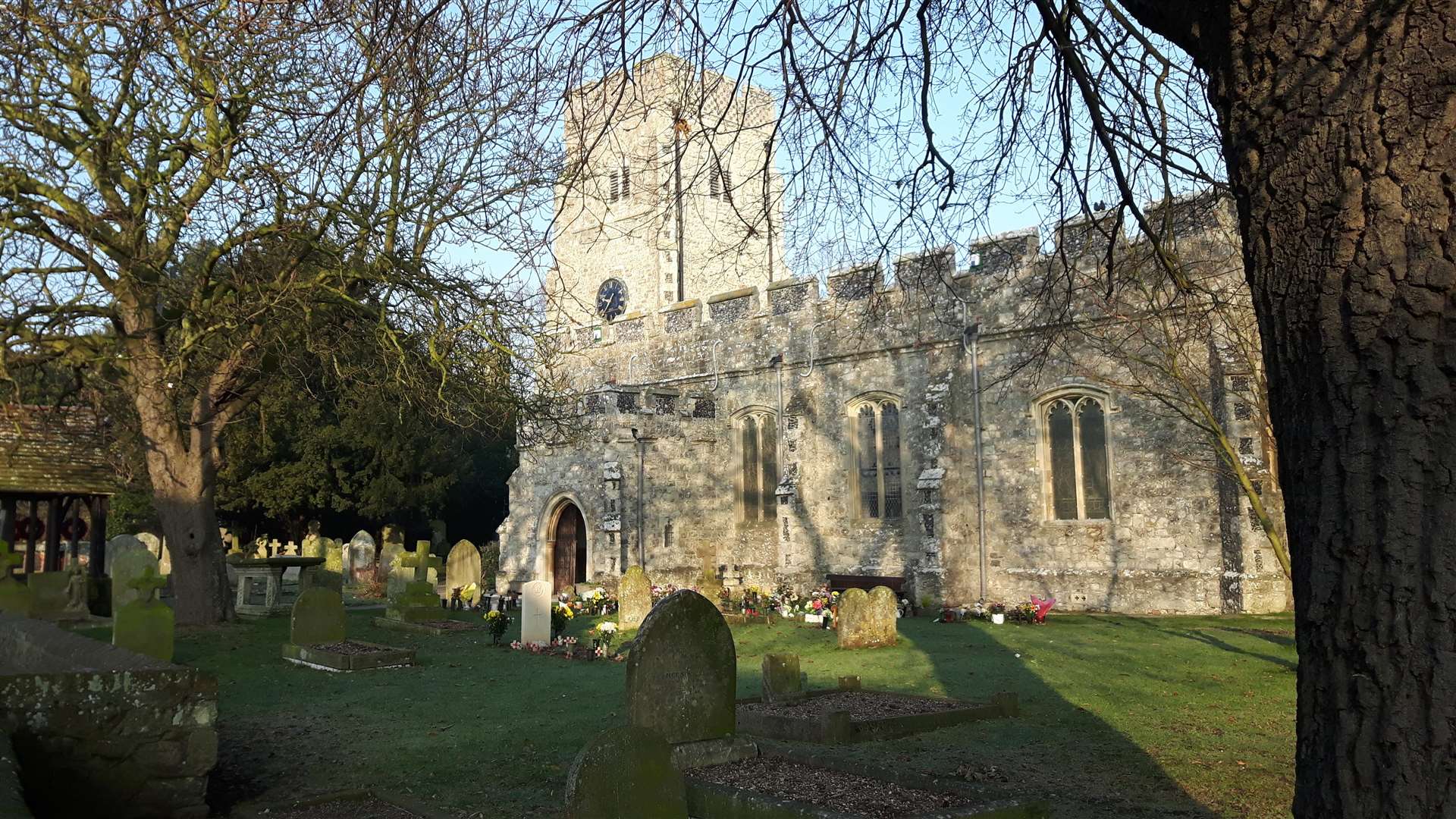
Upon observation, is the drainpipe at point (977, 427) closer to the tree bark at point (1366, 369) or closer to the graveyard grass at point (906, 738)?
the graveyard grass at point (906, 738)

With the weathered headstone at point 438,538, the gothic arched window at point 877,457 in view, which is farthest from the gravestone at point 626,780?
the weathered headstone at point 438,538

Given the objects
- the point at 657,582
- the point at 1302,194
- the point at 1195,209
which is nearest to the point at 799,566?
the point at 657,582

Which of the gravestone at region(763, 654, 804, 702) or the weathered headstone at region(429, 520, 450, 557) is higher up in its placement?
the weathered headstone at region(429, 520, 450, 557)

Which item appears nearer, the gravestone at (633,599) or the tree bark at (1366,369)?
the tree bark at (1366,369)

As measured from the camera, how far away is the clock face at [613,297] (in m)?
A: 35.7

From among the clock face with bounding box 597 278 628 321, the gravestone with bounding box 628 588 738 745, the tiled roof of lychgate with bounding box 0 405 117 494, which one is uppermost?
the clock face with bounding box 597 278 628 321

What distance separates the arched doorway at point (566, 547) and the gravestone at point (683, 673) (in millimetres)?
17475

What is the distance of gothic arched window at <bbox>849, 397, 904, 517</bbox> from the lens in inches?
790

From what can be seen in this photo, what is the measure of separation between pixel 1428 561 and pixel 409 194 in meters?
11.6

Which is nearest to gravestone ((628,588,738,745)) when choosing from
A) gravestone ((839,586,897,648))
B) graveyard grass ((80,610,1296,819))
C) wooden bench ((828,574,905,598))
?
graveyard grass ((80,610,1296,819))

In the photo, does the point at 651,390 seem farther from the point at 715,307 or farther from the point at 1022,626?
the point at 1022,626

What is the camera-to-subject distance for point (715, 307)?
75.3ft

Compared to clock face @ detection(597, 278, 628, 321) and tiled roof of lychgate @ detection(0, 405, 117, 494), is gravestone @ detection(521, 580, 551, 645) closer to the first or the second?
tiled roof of lychgate @ detection(0, 405, 117, 494)

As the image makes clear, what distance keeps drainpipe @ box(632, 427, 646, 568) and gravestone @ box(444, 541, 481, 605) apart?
3306 millimetres
